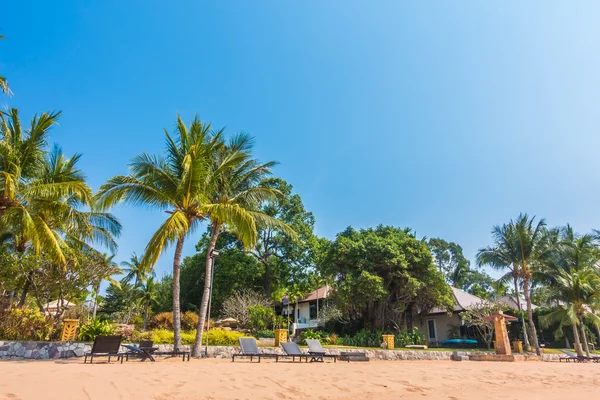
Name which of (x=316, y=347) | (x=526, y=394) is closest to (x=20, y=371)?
(x=316, y=347)

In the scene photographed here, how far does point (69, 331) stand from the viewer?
37.9 ft

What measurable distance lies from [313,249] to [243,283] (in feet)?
21.0

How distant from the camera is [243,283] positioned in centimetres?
2919

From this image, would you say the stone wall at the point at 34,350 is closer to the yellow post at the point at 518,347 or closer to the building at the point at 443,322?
the building at the point at 443,322

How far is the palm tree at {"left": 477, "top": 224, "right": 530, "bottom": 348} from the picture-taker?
23.2 meters

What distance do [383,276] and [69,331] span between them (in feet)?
55.4

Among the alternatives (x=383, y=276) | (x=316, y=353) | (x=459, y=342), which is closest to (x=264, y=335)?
(x=383, y=276)

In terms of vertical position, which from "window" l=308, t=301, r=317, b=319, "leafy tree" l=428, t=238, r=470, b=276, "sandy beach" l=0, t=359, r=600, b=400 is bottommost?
"sandy beach" l=0, t=359, r=600, b=400

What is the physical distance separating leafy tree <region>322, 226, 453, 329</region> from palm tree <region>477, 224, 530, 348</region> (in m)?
3.80

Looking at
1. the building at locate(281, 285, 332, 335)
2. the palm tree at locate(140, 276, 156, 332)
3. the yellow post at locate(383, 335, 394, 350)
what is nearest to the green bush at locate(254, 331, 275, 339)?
the yellow post at locate(383, 335, 394, 350)

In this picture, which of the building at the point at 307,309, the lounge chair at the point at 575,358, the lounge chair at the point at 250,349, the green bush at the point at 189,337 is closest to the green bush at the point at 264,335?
the green bush at the point at 189,337

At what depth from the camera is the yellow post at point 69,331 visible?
11.5 meters

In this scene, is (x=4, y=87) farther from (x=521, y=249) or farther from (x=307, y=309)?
(x=307, y=309)

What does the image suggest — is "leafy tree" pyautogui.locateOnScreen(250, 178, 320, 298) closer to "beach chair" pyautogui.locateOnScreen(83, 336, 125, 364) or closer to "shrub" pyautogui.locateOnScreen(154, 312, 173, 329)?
"shrub" pyautogui.locateOnScreen(154, 312, 173, 329)
